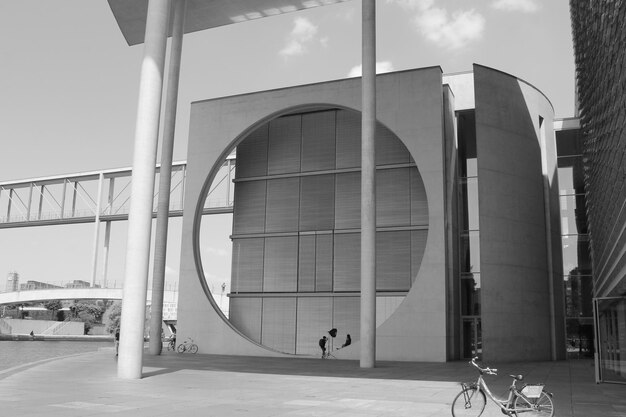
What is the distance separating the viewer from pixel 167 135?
2592 cm

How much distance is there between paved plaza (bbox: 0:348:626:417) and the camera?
34.9ft

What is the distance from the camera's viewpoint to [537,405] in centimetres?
958

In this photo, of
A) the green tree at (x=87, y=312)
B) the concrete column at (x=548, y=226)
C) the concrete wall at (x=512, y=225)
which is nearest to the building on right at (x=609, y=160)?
the concrete column at (x=548, y=226)

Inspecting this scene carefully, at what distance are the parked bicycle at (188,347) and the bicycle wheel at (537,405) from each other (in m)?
20.4

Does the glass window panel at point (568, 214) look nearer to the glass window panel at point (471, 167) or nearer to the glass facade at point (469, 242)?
the glass window panel at point (471, 167)

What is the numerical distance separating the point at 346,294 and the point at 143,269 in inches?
537

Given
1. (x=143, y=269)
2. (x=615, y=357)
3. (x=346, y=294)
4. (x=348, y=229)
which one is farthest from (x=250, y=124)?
(x=615, y=357)

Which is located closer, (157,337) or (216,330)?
(157,337)

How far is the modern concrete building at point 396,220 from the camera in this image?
25766 mm

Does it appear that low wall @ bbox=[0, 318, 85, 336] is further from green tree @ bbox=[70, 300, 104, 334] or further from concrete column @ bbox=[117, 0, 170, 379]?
concrete column @ bbox=[117, 0, 170, 379]

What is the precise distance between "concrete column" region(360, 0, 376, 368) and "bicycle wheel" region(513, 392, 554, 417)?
1085 cm

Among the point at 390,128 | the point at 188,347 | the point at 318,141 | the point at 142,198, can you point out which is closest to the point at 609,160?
the point at 390,128

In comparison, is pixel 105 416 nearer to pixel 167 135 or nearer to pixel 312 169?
pixel 167 135

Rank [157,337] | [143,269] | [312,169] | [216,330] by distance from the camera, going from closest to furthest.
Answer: [143,269], [157,337], [216,330], [312,169]
